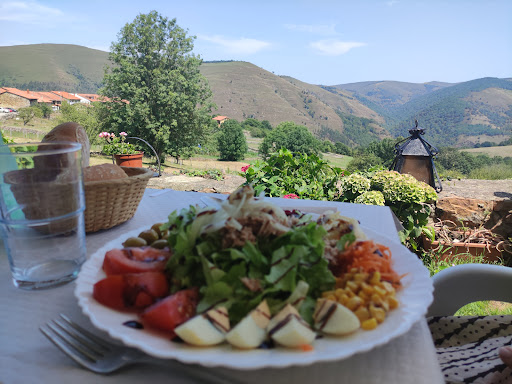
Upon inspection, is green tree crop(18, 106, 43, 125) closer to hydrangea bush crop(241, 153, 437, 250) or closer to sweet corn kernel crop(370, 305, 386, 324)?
hydrangea bush crop(241, 153, 437, 250)

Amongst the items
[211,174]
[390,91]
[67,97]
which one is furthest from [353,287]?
[390,91]

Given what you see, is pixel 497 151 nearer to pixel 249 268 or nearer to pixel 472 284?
pixel 472 284

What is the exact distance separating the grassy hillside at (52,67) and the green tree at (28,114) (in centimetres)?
637

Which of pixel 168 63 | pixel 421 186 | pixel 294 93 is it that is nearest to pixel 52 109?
pixel 168 63

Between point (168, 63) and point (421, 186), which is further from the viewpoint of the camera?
point (168, 63)

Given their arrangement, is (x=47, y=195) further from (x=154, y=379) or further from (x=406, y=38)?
(x=406, y=38)

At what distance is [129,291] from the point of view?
0.47 meters

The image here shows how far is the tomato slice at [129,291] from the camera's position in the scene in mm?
464

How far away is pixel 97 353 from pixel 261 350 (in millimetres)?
211

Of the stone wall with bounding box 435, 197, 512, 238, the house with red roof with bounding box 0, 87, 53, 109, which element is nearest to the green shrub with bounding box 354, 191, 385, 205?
the stone wall with bounding box 435, 197, 512, 238

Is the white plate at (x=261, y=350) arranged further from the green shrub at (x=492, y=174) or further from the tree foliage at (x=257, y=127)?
the tree foliage at (x=257, y=127)

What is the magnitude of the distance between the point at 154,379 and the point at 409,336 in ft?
1.12

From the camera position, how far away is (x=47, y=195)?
55 cm

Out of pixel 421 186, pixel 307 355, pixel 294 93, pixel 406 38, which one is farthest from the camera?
pixel 294 93
